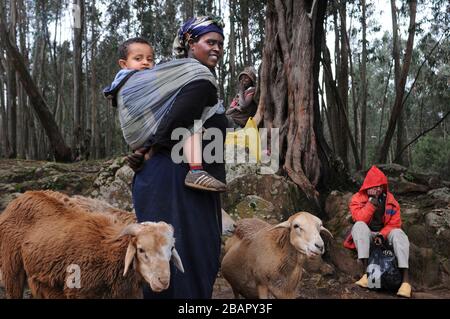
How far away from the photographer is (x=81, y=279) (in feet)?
5.43

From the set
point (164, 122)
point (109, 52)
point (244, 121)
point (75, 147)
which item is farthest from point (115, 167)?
point (109, 52)

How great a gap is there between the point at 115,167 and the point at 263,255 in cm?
269

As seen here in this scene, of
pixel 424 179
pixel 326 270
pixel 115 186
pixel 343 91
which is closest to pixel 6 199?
pixel 115 186

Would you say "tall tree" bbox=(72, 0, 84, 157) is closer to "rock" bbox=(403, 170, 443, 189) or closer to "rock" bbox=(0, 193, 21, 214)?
"rock" bbox=(0, 193, 21, 214)

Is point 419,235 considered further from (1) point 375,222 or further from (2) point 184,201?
(2) point 184,201

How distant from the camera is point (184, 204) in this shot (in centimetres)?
154

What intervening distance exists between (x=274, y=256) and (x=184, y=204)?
4.17 feet

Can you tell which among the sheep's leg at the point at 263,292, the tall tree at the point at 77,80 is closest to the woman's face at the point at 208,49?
the sheep's leg at the point at 263,292

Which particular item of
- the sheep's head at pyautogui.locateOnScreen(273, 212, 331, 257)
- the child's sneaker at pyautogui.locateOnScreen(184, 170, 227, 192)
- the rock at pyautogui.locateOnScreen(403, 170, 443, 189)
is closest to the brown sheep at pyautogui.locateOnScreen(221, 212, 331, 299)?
the sheep's head at pyautogui.locateOnScreen(273, 212, 331, 257)

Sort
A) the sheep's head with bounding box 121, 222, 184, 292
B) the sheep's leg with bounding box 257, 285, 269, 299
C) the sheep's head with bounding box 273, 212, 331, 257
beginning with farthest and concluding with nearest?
the sheep's leg with bounding box 257, 285, 269, 299
the sheep's head with bounding box 273, 212, 331, 257
the sheep's head with bounding box 121, 222, 184, 292

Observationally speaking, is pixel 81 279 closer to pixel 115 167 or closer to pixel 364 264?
pixel 364 264

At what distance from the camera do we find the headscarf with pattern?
64.9 inches

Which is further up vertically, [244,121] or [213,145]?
[244,121]

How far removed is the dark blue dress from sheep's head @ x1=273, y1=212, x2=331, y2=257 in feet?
2.73
